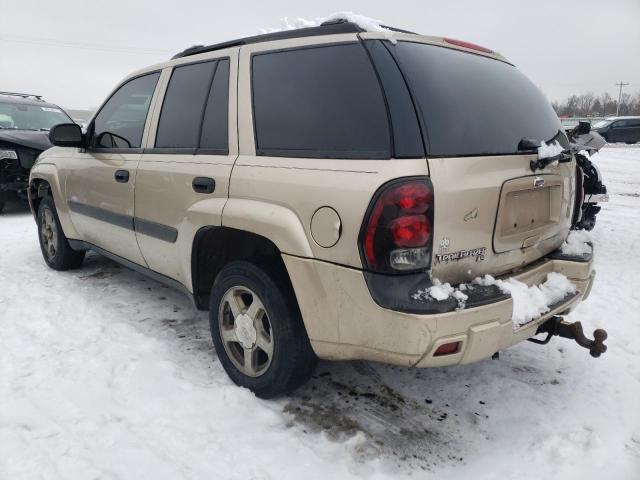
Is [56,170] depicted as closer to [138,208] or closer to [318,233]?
[138,208]

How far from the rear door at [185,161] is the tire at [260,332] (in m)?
0.36

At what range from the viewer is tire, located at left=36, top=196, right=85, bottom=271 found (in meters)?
4.74

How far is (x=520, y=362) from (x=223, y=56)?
2.67 meters

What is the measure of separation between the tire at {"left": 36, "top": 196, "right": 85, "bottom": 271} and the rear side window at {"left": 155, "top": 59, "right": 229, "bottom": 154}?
2152mm

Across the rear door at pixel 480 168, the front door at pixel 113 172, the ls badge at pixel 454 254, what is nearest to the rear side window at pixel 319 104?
the rear door at pixel 480 168

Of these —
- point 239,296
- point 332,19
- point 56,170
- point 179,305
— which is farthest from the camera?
point 56,170

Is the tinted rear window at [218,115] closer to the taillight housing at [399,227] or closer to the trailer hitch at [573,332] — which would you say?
the taillight housing at [399,227]

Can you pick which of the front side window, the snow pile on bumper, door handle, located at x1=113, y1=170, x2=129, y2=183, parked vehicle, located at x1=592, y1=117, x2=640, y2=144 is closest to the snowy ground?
the snow pile on bumper

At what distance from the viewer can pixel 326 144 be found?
2232 mm

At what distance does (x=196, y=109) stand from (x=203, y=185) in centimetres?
58

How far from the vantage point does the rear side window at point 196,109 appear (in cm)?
281

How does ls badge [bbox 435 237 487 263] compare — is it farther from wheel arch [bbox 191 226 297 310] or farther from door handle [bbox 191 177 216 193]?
door handle [bbox 191 177 216 193]

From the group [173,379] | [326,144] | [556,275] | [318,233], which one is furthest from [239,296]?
[556,275]

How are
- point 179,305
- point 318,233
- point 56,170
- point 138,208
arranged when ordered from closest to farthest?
1. point 318,233
2. point 138,208
3. point 179,305
4. point 56,170
